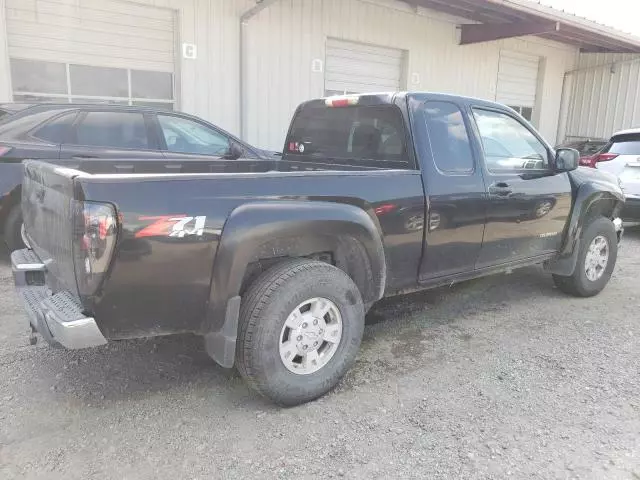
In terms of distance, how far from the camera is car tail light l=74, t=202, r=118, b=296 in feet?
8.02

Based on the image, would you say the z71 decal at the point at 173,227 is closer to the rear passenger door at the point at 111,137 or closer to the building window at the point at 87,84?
the rear passenger door at the point at 111,137

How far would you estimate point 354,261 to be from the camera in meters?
3.43

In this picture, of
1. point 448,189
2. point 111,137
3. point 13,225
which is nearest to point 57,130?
point 111,137

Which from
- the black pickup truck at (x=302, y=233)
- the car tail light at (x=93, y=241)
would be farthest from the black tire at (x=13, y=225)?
the car tail light at (x=93, y=241)

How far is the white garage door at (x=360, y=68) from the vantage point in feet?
37.6

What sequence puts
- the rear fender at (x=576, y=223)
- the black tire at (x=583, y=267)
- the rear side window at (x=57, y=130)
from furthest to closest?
the rear side window at (x=57, y=130) → the black tire at (x=583, y=267) → the rear fender at (x=576, y=223)

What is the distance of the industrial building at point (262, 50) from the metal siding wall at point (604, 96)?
3.31ft

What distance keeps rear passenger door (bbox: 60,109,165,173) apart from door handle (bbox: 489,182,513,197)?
3820 mm

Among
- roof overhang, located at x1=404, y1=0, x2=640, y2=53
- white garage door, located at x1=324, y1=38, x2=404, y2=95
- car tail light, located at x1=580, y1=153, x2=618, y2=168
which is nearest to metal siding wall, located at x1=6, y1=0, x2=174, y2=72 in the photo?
white garage door, located at x1=324, y1=38, x2=404, y2=95

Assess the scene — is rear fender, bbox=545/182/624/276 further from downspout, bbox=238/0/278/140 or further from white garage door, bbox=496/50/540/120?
white garage door, bbox=496/50/540/120

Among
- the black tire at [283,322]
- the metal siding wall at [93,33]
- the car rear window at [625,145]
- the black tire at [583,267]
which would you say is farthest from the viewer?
the car rear window at [625,145]

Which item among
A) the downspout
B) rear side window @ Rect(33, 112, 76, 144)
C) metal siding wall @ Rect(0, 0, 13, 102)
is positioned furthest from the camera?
the downspout

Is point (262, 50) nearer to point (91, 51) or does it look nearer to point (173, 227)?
point (91, 51)

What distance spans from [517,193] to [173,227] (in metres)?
2.90
